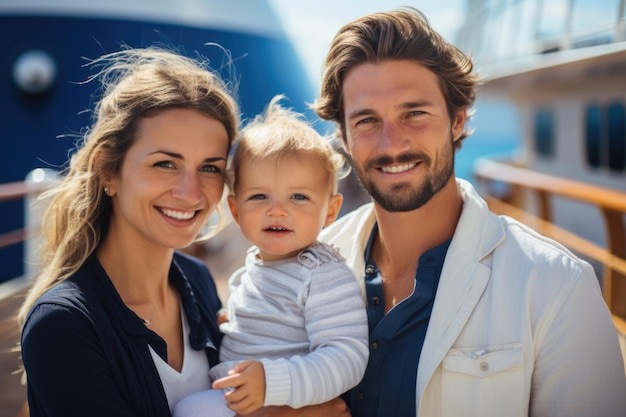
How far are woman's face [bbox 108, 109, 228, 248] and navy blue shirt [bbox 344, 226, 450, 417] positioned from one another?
70cm

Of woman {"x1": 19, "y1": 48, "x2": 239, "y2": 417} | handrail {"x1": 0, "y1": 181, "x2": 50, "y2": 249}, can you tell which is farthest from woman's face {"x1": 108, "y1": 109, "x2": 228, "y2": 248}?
handrail {"x1": 0, "y1": 181, "x2": 50, "y2": 249}

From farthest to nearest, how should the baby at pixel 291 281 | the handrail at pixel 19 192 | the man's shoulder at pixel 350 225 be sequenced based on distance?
1. the handrail at pixel 19 192
2. the man's shoulder at pixel 350 225
3. the baby at pixel 291 281

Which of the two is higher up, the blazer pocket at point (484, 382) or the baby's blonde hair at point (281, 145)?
the baby's blonde hair at point (281, 145)

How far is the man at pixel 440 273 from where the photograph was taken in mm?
1728

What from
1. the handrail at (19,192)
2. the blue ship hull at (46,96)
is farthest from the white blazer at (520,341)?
the blue ship hull at (46,96)

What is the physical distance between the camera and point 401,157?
208 cm

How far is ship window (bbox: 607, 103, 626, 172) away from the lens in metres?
7.72

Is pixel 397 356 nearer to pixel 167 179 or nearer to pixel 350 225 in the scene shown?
pixel 350 225

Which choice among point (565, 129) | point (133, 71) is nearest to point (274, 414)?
point (133, 71)

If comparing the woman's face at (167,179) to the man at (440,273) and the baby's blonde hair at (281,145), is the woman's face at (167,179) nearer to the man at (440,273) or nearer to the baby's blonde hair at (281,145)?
the baby's blonde hair at (281,145)

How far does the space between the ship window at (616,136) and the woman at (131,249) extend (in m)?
6.94

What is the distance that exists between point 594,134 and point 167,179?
791 centimetres

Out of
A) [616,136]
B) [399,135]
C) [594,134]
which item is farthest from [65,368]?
[594,134]

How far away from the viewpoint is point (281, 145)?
2.02m
